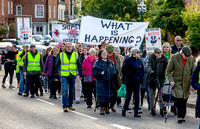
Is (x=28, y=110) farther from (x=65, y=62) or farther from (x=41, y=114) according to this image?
(x=65, y=62)

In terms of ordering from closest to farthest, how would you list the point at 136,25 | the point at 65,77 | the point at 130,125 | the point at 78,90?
the point at 130,125 → the point at 65,77 → the point at 78,90 → the point at 136,25

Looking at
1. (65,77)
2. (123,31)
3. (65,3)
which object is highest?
(65,3)

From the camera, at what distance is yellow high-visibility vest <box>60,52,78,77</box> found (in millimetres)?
13125

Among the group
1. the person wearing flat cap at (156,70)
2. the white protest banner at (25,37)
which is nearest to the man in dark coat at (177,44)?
the person wearing flat cap at (156,70)

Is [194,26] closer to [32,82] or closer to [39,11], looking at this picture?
[32,82]

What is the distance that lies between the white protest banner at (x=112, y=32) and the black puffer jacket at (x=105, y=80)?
427 cm

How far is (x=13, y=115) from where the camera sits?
12.1 metres

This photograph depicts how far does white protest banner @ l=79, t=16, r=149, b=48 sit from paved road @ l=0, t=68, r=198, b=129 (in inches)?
124

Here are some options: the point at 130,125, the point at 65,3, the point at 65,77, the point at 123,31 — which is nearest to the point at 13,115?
the point at 65,77

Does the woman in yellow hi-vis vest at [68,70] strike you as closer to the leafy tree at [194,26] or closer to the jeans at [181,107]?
the jeans at [181,107]

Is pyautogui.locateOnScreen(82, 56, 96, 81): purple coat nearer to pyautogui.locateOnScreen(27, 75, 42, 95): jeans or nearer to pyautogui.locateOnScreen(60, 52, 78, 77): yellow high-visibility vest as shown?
pyautogui.locateOnScreen(60, 52, 78, 77): yellow high-visibility vest

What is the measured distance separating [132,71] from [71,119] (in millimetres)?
2090

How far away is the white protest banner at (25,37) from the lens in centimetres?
1948

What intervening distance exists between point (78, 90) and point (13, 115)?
358 centimetres
